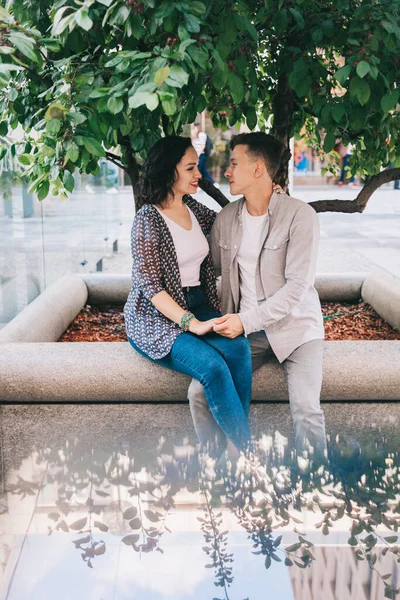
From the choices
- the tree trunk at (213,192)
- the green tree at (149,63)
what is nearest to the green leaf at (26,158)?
the green tree at (149,63)

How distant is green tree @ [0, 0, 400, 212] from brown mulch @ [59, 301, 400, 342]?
1.24m

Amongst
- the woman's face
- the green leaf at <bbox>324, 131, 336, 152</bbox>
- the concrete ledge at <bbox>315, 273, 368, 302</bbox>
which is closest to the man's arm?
the green leaf at <bbox>324, 131, 336, 152</bbox>

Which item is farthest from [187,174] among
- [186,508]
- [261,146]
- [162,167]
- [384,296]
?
[384,296]

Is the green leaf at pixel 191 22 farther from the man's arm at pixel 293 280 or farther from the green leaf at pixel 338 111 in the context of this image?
the man's arm at pixel 293 280

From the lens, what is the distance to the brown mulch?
4.30 metres

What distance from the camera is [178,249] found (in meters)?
3.11

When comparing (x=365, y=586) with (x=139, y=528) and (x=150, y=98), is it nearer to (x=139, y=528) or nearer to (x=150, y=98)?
(x=139, y=528)

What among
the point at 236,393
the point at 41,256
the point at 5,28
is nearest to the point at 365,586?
the point at 236,393

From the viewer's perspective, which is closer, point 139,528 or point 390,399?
point 139,528

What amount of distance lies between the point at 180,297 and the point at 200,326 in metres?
0.22

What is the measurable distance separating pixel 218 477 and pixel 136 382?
626mm

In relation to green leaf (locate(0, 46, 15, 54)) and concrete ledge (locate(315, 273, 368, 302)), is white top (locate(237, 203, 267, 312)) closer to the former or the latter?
green leaf (locate(0, 46, 15, 54))

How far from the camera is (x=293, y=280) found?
2998mm

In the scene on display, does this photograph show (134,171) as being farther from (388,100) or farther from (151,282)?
(388,100)
